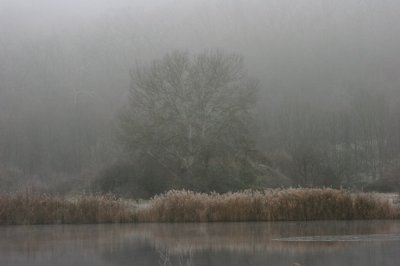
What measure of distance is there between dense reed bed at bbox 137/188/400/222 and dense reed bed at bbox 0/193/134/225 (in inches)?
75.2

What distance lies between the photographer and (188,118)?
47.2 m

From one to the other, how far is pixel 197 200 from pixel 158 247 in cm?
954

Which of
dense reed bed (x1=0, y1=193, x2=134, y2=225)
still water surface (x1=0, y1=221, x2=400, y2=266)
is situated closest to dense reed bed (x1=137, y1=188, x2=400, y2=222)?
still water surface (x1=0, y1=221, x2=400, y2=266)

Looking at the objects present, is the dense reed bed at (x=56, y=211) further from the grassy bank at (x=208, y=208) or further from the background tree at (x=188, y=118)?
the background tree at (x=188, y=118)

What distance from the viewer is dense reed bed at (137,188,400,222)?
2558cm

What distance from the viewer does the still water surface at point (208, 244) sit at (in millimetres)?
13984

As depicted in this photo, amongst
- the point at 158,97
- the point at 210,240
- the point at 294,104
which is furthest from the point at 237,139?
the point at 294,104

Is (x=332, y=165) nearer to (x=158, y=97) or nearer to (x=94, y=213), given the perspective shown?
(x=158, y=97)

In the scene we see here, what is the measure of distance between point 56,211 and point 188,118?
21935 millimetres

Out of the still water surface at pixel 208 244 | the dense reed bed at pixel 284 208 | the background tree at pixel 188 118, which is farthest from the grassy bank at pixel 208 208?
the background tree at pixel 188 118

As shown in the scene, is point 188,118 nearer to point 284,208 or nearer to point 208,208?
point 208,208

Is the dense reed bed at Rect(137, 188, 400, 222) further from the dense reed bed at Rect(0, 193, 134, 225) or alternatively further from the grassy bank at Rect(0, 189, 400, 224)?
the dense reed bed at Rect(0, 193, 134, 225)

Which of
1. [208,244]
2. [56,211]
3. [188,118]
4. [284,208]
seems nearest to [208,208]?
[284,208]

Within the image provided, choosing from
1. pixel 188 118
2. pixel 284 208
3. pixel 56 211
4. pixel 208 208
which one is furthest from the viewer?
pixel 188 118
